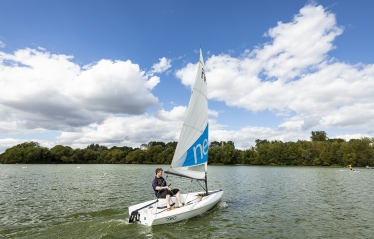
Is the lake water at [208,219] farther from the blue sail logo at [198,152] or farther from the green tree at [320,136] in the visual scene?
the green tree at [320,136]

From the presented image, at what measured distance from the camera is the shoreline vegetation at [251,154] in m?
86.1

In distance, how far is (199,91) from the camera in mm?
13750

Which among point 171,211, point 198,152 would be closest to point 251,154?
point 198,152

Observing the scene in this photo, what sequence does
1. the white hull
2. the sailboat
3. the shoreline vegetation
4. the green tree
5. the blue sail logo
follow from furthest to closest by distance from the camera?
the green tree
the shoreline vegetation
the blue sail logo
the sailboat
the white hull

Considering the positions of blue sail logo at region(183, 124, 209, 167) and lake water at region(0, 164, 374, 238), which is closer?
lake water at region(0, 164, 374, 238)

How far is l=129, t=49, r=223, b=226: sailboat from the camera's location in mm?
11305

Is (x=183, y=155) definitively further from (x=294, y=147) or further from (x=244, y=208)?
(x=294, y=147)

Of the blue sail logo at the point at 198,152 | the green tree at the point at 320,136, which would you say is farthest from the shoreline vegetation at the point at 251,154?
the blue sail logo at the point at 198,152

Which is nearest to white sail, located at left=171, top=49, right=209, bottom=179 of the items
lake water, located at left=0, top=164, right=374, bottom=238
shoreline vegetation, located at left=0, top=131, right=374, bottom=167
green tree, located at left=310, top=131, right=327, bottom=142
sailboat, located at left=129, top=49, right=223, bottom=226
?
sailboat, located at left=129, top=49, right=223, bottom=226

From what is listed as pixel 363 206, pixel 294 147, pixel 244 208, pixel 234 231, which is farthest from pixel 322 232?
pixel 294 147

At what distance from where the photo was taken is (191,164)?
1398 cm

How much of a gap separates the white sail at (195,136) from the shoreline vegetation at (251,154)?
86.2 metres

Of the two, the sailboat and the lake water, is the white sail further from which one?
the lake water

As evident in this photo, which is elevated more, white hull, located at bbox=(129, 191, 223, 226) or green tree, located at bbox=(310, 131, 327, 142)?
green tree, located at bbox=(310, 131, 327, 142)
